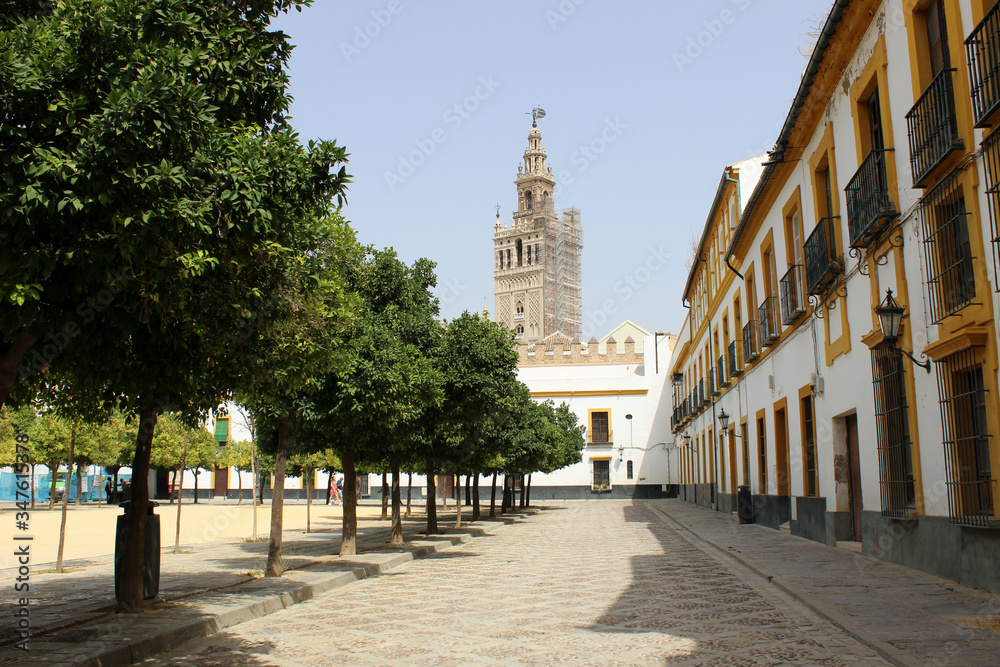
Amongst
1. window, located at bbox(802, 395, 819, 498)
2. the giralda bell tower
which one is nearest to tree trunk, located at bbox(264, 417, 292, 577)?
window, located at bbox(802, 395, 819, 498)

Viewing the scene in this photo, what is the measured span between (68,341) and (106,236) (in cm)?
114

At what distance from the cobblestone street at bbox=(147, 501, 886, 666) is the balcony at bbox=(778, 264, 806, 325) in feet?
16.4

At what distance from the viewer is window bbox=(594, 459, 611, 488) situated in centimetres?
5256

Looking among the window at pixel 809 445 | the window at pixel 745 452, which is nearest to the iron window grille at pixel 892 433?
the window at pixel 809 445

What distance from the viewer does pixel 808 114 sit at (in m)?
14.8

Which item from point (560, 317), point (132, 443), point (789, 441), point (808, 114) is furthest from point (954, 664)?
point (560, 317)

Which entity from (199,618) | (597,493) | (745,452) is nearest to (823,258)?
(199,618)

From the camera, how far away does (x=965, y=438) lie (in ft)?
27.8

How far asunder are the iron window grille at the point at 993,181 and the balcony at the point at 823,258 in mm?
5408

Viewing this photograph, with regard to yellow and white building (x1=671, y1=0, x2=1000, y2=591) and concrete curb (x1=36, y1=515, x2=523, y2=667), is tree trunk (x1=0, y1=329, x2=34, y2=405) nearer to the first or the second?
concrete curb (x1=36, y1=515, x2=523, y2=667)

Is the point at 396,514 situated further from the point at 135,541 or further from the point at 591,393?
the point at 591,393

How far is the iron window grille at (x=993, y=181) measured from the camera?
7.47 m

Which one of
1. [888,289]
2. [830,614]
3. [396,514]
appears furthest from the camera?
[396,514]

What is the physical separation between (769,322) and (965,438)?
33.9ft
